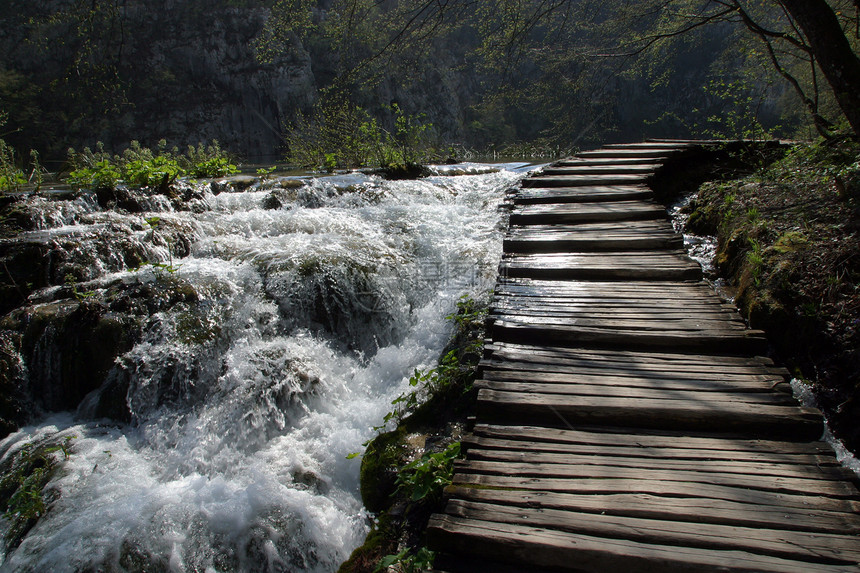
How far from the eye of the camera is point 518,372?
2.47m

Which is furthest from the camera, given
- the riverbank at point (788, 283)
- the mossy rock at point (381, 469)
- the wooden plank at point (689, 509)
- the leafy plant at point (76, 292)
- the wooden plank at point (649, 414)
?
the leafy plant at point (76, 292)

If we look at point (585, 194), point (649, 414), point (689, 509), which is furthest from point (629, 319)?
point (585, 194)

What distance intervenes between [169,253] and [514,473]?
19.4ft

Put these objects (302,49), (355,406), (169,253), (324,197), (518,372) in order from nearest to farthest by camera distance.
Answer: (518,372), (355,406), (169,253), (324,197), (302,49)

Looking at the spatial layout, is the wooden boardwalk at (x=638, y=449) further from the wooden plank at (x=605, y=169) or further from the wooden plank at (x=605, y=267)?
the wooden plank at (x=605, y=169)

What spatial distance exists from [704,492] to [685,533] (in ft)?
0.77

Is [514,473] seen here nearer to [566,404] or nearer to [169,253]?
[566,404]

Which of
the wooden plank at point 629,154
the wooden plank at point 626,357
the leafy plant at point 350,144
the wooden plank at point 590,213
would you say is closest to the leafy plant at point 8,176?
the leafy plant at point 350,144

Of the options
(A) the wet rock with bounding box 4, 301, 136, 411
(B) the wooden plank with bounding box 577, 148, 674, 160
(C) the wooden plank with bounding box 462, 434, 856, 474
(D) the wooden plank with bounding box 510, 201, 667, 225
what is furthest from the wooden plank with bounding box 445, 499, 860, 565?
(B) the wooden plank with bounding box 577, 148, 674, 160

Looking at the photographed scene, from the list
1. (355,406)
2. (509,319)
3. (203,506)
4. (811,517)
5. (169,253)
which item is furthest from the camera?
(169,253)

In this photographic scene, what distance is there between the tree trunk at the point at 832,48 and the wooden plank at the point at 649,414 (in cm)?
269

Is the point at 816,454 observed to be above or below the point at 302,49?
below

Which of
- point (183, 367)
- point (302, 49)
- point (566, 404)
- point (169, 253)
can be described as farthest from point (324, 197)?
point (302, 49)

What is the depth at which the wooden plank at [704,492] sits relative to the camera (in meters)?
1.52
